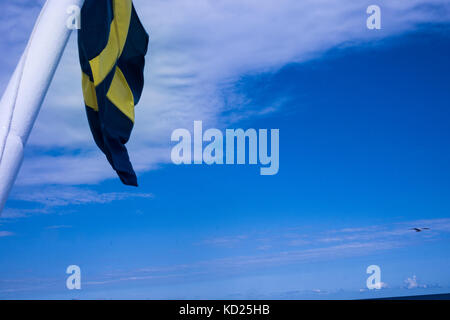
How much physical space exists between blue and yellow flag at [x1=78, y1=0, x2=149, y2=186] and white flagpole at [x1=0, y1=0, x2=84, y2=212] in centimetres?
144

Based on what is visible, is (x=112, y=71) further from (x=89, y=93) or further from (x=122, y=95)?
(x=122, y=95)

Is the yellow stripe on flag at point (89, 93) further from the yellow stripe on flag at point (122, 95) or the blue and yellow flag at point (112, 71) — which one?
the yellow stripe on flag at point (122, 95)

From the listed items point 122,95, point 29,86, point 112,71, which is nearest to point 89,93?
point 112,71

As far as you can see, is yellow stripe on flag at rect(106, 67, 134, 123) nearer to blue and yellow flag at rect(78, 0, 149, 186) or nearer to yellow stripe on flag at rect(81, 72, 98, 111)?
blue and yellow flag at rect(78, 0, 149, 186)

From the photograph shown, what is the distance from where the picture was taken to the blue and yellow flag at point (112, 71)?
7602 millimetres

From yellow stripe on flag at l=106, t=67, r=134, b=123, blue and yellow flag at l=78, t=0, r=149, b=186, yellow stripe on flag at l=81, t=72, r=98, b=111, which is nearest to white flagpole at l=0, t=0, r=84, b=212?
blue and yellow flag at l=78, t=0, r=149, b=186

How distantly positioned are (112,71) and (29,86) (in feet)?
8.31
